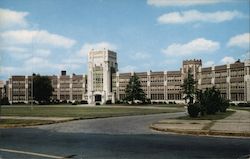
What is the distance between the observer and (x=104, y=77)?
14300cm

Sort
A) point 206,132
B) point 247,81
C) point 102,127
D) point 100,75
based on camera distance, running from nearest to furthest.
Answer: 1. point 206,132
2. point 102,127
3. point 247,81
4. point 100,75

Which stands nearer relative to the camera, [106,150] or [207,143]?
[106,150]

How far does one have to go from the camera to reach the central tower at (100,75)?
464 feet

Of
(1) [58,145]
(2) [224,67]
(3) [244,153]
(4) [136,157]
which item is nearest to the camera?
(4) [136,157]

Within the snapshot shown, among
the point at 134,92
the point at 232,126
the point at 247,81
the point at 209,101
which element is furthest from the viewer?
the point at 134,92

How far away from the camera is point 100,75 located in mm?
143250

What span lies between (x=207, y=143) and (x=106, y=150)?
17.0ft

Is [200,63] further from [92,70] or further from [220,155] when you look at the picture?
[220,155]

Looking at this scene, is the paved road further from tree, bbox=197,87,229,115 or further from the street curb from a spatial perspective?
tree, bbox=197,87,229,115

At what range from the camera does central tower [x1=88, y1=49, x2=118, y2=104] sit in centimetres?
14132

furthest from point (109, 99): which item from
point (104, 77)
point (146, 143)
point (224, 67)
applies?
point (146, 143)

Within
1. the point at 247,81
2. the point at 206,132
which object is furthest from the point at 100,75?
the point at 206,132

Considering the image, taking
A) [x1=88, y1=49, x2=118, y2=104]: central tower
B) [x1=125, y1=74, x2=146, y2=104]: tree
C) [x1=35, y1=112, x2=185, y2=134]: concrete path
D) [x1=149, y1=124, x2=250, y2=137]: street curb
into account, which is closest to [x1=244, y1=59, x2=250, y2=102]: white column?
[x1=125, y1=74, x2=146, y2=104]: tree

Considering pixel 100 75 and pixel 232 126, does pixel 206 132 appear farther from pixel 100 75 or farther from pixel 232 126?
pixel 100 75
